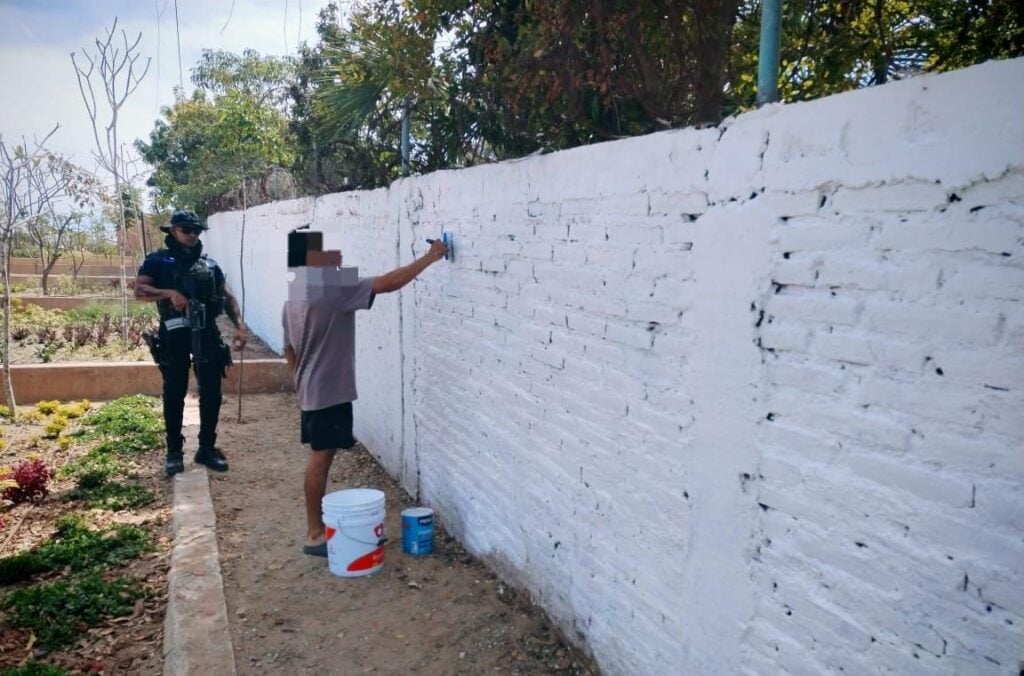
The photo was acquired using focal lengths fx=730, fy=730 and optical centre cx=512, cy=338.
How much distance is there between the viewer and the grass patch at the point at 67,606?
3307 mm

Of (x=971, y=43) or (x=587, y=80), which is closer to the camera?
(x=971, y=43)

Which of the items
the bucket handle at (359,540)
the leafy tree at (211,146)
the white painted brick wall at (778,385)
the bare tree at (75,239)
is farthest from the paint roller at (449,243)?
the bare tree at (75,239)

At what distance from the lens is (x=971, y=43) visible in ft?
10.7

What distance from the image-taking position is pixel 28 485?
4.81m

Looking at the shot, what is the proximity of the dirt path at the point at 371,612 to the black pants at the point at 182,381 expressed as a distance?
2.89 feet

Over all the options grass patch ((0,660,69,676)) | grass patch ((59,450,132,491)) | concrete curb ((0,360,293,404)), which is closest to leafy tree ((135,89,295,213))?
concrete curb ((0,360,293,404))

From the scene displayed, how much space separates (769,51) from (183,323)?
15.8ft

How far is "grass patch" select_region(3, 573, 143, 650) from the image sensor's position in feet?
10.8

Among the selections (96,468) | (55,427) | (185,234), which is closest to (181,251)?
(185,234)

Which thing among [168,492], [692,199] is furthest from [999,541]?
[168,492]

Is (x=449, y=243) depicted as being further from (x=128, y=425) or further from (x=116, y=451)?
(x=128, y=425)

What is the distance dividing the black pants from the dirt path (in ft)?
2.89

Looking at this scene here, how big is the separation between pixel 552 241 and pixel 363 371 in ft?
11.3

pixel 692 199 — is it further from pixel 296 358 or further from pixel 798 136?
pixel 296 358
